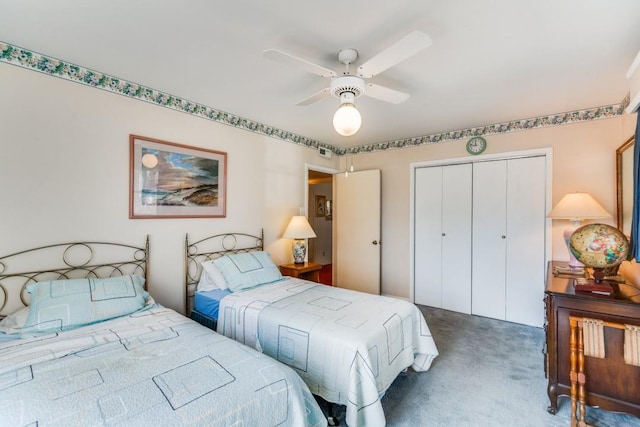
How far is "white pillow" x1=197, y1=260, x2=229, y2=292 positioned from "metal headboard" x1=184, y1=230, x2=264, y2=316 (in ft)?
0.38

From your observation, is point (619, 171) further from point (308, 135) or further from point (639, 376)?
point (308, 135)

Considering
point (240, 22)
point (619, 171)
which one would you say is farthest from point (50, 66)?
point (619, 171)

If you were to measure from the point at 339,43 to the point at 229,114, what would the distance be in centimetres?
173

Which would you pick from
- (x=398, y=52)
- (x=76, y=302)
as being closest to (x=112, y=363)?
(x=76, y=302)

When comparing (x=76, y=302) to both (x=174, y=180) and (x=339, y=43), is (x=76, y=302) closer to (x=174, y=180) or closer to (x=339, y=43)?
(x=174, y=180)

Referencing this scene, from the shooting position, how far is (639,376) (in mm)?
1747

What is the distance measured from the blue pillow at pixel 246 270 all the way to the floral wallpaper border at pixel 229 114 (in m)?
1.49

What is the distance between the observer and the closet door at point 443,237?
12.5ft

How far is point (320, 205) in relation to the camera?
750 cm

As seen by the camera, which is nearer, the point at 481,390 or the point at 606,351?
the point at 606,351

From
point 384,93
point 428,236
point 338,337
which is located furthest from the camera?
point 428,236

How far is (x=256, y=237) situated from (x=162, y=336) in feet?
6.19

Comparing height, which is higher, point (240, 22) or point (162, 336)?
point (240, 22)

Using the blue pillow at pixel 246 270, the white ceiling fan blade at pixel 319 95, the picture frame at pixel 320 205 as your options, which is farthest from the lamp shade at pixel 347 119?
the picture frame at pixel 320 205
